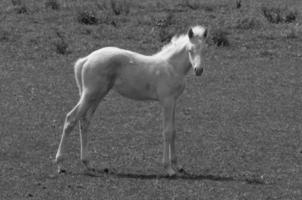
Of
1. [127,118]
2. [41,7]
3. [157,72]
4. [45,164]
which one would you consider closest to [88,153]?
[45,164]

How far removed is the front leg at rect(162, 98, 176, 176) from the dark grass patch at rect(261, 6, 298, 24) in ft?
49.1

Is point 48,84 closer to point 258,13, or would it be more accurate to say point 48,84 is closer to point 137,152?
point 137,152

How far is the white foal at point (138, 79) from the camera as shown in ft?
40.4

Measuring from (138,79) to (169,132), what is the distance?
819mm

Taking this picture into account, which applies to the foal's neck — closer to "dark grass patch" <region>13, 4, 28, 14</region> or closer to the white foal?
the white foal

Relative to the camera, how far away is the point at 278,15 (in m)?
26.9

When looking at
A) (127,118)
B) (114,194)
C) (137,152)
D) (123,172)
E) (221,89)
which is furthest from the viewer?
(221,89)

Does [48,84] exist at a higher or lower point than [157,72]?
lower

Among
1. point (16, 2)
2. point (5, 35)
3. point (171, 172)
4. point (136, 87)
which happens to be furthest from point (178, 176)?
point (16, 2)

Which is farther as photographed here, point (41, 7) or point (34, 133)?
point (41, 7)

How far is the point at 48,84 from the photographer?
19.5m

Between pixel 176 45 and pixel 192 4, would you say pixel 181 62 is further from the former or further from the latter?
pixel 192 4

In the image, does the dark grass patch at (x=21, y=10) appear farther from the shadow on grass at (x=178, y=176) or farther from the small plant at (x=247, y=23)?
the shadow on grass at (x=178, y=176)

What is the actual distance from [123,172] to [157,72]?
4.60 feet
